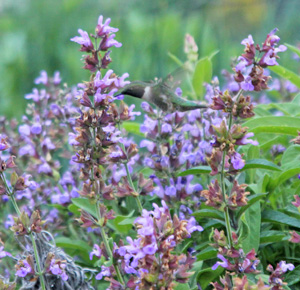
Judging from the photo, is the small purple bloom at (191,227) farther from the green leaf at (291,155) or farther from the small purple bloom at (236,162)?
the green leaf at (291,155)

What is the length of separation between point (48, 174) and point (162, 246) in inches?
38.3

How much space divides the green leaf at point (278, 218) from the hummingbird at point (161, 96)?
0.34 m

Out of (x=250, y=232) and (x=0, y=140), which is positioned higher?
(x=0, y=140)

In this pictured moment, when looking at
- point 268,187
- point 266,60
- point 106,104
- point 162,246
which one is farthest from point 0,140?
point 268,187

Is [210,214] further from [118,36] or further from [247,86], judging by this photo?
[118,36]

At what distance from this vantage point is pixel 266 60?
44.7 inches

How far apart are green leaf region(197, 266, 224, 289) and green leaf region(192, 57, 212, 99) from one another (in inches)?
33.7

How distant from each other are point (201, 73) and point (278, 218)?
75 cm

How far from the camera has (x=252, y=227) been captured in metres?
1.41

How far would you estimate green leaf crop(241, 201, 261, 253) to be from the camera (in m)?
1.37

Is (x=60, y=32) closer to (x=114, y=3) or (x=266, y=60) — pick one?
(x=114, y=3)

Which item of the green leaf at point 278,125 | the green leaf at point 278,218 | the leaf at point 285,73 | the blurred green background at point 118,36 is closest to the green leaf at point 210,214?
the green leaf at point 278,218

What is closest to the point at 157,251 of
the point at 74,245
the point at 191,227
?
the point at 191,227

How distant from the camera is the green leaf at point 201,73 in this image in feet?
6.64
